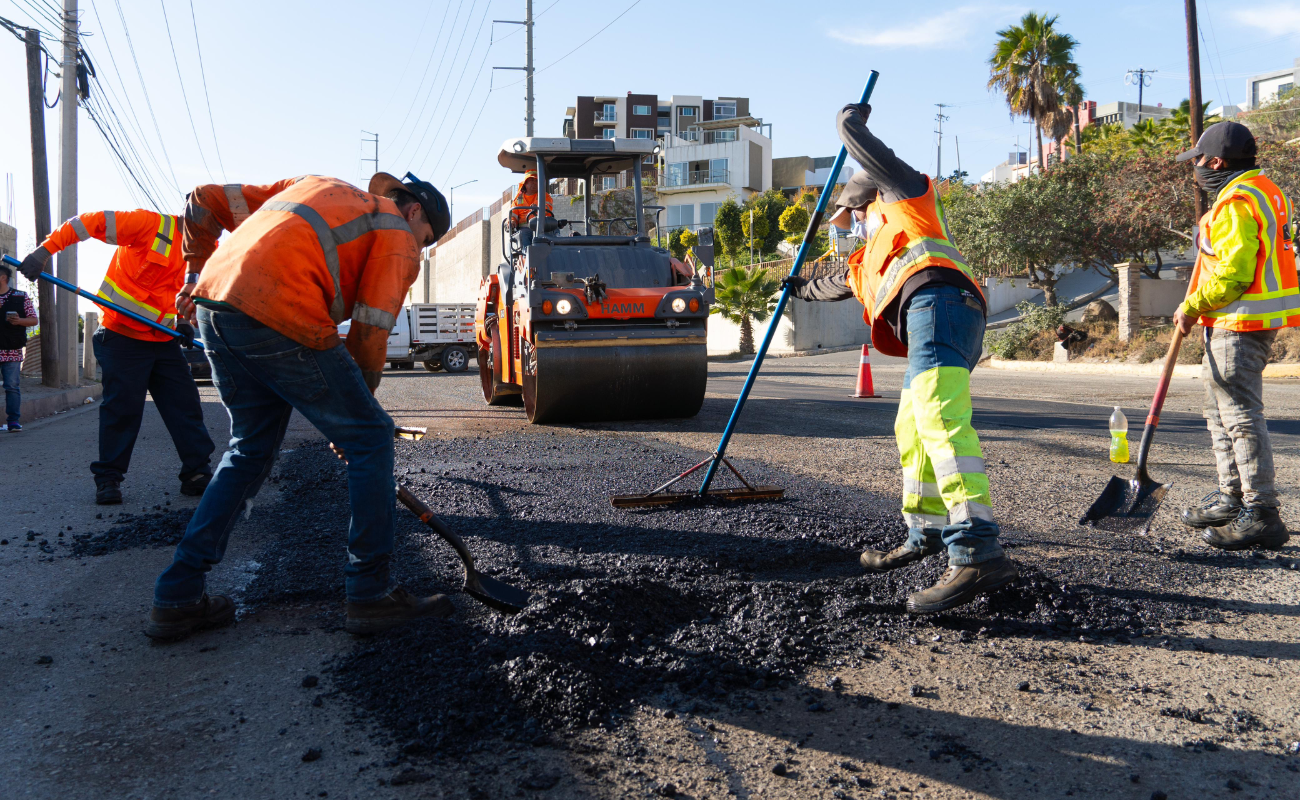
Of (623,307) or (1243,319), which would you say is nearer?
(1243,319)

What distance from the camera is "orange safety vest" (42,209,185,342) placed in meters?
5.15

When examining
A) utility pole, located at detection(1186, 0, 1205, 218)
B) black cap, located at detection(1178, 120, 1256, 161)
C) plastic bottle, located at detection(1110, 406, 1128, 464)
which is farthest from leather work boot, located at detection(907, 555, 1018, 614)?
utility pole, located at detection(1186, 0, 1205, 218)

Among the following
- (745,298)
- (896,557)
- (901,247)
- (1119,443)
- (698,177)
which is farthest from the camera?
(698,177)

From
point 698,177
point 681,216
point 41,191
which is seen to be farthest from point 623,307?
point 698,177

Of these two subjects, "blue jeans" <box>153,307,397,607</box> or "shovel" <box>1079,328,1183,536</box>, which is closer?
"blue jeans" <box>153,307,397,607</box>

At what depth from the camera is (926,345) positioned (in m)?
3.07

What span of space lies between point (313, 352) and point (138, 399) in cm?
315

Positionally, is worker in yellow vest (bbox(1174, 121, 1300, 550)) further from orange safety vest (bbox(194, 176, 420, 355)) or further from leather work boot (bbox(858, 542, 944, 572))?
orange safety vest (bbox(194, 176, 420, 355))

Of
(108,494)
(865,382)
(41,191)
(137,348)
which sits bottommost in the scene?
(108,494)

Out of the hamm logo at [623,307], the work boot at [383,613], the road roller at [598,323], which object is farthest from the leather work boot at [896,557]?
the hamm logo at [623,307]

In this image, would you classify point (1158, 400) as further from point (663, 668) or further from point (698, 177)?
point (698, 177)

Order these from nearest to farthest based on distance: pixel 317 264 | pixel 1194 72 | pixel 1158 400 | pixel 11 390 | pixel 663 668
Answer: pixel 663 668 < pixel 317 264 < pixel 1158 400 < pixel 11 390 < pixel 1194 72

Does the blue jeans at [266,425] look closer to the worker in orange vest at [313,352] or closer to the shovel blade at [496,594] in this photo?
the worker in orange vest at [313,352]

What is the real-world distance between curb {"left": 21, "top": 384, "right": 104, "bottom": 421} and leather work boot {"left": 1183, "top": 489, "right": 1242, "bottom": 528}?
448 inches
